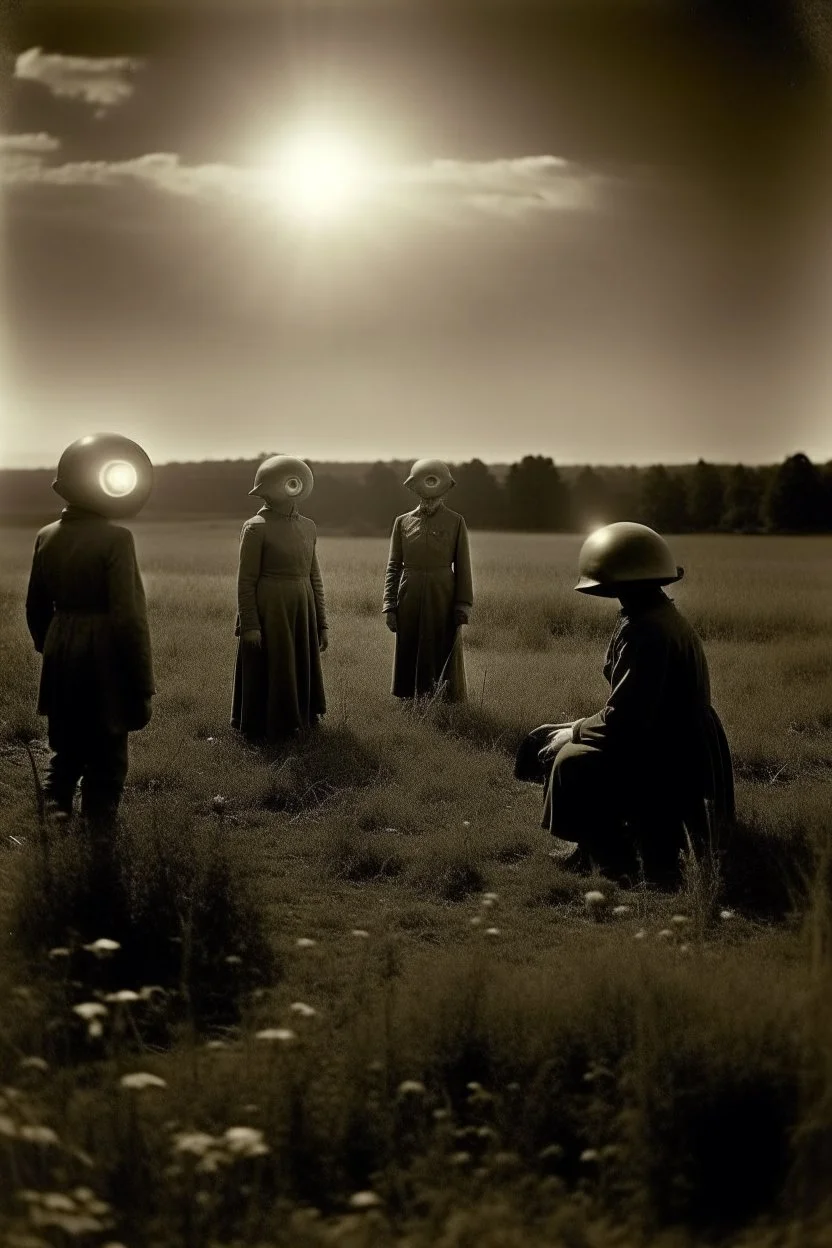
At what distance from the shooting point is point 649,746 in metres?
5.50

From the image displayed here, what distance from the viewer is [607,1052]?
341 centimetres

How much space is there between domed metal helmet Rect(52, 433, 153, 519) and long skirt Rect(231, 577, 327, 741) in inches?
111

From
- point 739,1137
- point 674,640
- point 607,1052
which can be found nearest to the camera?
point 739,1137

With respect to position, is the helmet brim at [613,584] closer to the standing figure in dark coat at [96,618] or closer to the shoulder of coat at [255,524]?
the standing figure in dark coat at [96,618]

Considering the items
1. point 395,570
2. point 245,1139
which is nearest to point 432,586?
point 395,570

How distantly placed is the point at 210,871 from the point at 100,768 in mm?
1172

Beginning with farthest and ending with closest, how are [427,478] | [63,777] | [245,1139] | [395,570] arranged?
[395,570] < [427,478] < [63,777] < [245,1139]

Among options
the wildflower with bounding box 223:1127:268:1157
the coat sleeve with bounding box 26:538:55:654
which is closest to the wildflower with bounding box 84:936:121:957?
the wildflower with bounding box 223:1127:268:1157

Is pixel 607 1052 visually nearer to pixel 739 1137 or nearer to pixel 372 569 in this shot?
pixel 739 1137

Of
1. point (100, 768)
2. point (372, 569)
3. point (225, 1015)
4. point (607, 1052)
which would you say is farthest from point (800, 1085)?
point (372, 569)

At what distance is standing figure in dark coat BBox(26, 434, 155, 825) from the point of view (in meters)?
5.35

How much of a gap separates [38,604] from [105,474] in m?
0.78

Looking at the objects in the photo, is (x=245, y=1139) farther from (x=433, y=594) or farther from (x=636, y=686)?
(x=433, y=594)

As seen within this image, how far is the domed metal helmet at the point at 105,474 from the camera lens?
5.31 meters
